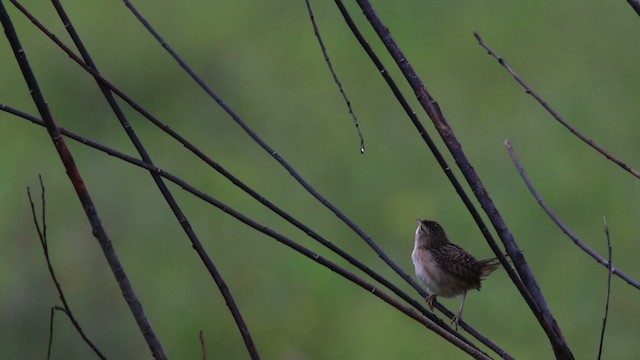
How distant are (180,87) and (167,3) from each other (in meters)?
1.54

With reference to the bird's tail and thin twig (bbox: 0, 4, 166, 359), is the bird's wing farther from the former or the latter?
thin twig (bbox: 0, 4, 166, 359)

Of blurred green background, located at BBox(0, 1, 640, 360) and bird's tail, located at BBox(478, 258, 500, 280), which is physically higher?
blurred green background, located at BBox(0, 1, 640, 360)

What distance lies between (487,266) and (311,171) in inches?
178

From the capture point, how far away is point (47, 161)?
9.73 meters

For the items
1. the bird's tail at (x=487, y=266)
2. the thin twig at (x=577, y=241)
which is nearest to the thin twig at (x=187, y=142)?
the thin twig at (x=577, y=241)

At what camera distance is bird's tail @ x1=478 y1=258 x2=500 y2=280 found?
508 centimetres

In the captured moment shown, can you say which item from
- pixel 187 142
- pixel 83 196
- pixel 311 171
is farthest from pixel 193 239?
pixel 311 171

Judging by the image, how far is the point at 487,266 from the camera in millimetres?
5156

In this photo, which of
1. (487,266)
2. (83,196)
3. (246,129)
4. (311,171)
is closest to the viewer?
(83,196)

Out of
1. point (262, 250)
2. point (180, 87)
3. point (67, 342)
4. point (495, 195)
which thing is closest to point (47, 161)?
point (180, 87)

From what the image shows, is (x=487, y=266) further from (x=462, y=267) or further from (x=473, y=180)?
(x=473, y=180)

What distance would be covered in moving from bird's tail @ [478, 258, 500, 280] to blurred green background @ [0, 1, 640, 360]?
112 inches

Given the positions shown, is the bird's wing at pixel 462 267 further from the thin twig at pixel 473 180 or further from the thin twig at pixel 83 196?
the thin twig at pixel 83 196

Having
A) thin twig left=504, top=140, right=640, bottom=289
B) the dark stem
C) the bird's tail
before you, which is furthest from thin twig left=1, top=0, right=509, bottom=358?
the bird's tail
